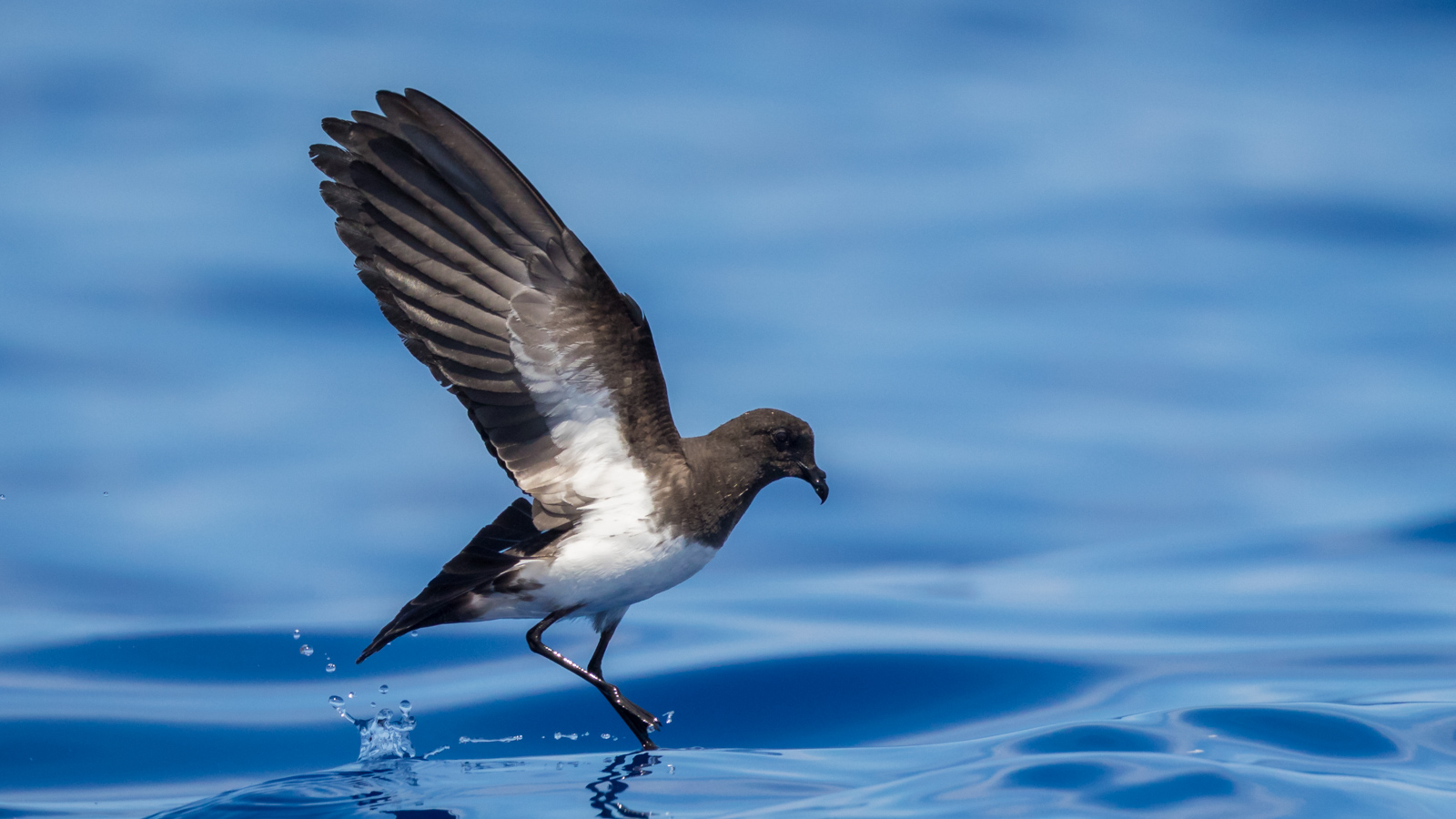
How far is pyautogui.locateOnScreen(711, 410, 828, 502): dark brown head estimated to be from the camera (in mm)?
5684

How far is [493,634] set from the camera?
9195 millimetres

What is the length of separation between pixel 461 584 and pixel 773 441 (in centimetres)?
119

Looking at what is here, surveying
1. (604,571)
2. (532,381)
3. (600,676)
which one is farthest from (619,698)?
(532,381)

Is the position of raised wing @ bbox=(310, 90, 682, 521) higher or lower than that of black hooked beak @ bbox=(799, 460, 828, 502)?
higher

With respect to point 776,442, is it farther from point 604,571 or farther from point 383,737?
point 383,737

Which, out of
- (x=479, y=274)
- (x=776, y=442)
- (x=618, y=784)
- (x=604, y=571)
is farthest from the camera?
(x=618, y=784)

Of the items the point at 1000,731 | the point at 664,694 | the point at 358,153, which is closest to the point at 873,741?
the point at 1000,731

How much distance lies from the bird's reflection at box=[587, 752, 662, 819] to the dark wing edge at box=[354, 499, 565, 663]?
30.5 inches

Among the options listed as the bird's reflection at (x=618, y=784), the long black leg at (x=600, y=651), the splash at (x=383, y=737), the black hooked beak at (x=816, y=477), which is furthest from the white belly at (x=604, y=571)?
the splash at (x=383, y=737)

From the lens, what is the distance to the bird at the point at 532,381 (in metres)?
5.21

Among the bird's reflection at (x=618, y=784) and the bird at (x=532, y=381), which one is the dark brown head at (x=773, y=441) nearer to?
the bird at (x=532, y=381)

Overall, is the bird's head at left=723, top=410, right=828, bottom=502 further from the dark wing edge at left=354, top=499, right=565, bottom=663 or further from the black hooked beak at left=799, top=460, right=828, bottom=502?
the dark wing edge at left=354, top=499, right=565, bottom=663

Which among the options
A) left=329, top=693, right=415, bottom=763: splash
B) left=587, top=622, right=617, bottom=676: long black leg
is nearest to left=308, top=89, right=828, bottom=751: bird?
left=587, top=622, right=617, bottom=676: long black leg

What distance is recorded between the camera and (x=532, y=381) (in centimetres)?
538
